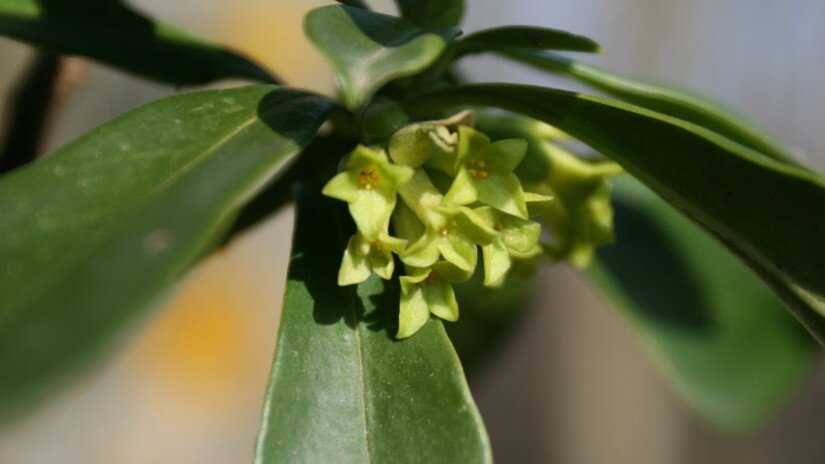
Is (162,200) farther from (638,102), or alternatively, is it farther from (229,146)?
(638,102)

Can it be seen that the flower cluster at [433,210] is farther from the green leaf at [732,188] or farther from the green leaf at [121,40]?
the green leaf at [121,40]

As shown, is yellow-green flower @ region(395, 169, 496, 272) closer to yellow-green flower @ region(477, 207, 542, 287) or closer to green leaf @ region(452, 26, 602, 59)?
yellow-green flower @ region(477, 207, 542, 287)

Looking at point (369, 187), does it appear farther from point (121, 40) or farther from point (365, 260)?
point (121, 40)

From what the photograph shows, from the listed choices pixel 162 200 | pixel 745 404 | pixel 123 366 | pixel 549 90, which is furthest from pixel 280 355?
pixel 123 366

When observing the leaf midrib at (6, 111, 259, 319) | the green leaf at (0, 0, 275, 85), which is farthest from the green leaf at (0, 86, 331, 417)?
the green leaf at (0, 0, 275, 85)

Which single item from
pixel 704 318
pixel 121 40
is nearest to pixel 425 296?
pixel 121 40

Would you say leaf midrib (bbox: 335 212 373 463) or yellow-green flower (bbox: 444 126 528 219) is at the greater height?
yellow-green flower (bbox: 444 126 528 219)

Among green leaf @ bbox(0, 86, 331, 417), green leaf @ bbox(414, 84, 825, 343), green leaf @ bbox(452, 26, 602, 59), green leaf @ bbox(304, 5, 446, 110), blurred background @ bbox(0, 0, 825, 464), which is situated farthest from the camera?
blurred background @ bbox(0, 0, 825, 464)
